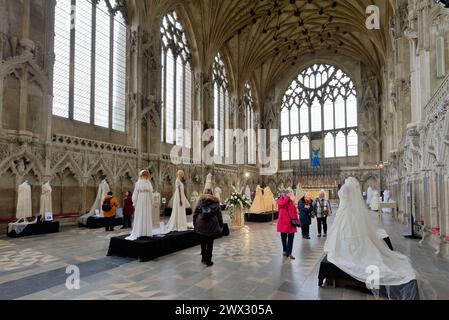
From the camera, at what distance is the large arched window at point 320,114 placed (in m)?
31.8

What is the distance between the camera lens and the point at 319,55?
32781mm

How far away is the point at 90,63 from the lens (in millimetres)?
14656

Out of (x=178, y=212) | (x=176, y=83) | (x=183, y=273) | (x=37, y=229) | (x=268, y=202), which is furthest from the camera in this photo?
(x=176, y=83)

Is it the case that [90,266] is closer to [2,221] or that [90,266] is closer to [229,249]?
[229,249]

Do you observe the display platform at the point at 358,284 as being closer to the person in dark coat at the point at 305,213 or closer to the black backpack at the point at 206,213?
the black backpack at the point at 206,213

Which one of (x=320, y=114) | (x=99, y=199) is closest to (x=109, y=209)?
(x=99, y=199)

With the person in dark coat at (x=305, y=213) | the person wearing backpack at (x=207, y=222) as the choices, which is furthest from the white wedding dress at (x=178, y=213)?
the person in dark coat at (x=305, y=213)

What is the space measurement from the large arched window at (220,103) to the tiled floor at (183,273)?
1840 cm

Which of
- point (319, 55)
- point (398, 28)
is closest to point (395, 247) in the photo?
point (398, 28)

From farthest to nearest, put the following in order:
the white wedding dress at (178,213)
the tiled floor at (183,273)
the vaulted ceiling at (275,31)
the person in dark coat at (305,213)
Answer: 1. the vaulted ceiling at (275,31)
2. the person in dark coat at (305,213)
3. the white wedding dress at (178,213)
4. the tiled floor at (183,273)

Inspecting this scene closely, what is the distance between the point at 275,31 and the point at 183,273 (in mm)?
28059

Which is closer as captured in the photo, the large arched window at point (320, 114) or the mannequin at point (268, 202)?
the mannequin at point (268, 202)

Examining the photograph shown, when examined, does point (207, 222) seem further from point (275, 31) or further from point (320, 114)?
point (320, 114)
